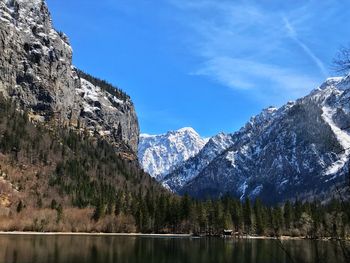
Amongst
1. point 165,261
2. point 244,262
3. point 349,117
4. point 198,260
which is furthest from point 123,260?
point 349,117

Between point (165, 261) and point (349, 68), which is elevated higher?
point (349, 68)

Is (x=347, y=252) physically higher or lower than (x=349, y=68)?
lower

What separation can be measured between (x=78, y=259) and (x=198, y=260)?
72.0 ft

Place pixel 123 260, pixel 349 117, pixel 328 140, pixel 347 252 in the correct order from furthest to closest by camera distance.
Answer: pixel 123 260, pixel 349 117, pixel 328 140, pixel 347 252

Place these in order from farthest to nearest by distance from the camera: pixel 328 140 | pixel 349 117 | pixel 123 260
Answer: pixel 123 260
pixel 349 117
pixel 328 140

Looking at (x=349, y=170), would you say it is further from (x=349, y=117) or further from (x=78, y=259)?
(x=78, y=259)

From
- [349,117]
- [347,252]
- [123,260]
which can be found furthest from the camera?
[123,260]

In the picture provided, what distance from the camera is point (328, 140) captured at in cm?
1345

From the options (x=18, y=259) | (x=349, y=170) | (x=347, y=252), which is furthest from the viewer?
(x=18, y=259)

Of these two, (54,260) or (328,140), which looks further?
(54,260)

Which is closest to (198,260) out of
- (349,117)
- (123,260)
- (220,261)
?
(220,261)

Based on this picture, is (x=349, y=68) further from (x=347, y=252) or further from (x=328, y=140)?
(x=347, y=252)

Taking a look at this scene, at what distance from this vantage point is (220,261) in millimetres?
91188

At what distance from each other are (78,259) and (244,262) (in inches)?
1145
